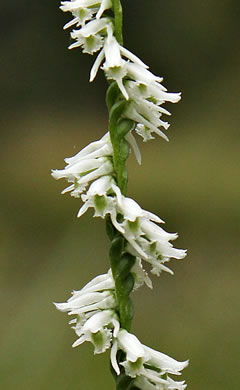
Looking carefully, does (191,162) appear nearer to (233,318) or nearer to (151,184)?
(151,184)

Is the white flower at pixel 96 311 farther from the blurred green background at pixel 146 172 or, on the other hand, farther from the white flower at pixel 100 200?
the blurred green background at pixel 146 172

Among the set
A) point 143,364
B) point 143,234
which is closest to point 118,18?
point 143,234

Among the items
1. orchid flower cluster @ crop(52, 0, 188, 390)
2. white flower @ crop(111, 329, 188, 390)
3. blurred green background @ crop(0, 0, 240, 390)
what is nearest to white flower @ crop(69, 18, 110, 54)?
orchid flower cluster @ crop(52, 0, 188, 390)

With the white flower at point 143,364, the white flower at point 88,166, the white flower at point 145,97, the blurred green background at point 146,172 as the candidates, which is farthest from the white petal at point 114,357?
the blurred green background at point 146,172

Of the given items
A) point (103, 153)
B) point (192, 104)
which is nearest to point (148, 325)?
point (192, 104)

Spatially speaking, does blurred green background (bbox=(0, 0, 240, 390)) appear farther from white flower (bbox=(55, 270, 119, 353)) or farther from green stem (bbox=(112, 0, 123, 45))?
green stem (bbox=(112, 0, 123, 45))

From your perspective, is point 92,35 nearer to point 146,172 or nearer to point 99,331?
point 99,331
